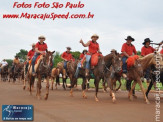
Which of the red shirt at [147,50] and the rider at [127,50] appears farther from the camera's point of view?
the red shirt at [147,50]

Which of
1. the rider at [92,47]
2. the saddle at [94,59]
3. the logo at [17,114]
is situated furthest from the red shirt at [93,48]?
the logo at [17,114]

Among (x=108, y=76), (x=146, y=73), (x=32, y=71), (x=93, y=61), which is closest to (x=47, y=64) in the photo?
(x=32, y=71)

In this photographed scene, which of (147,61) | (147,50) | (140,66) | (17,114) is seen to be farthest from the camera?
(147,50)

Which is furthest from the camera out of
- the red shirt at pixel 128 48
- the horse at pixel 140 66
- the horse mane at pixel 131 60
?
the red shirt at pixel 128 48

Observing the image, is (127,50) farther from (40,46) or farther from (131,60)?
(40,46)

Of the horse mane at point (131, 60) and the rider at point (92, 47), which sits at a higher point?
the rider at point (92, 47)

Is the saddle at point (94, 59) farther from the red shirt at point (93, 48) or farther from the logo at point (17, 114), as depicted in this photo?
the logo at point (17, 114)

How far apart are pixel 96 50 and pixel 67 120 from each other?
7.04 metres

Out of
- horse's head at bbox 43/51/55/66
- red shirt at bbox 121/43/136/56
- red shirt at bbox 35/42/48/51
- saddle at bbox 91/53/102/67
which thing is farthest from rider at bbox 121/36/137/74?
red shirt at bbox 35/42/48/51

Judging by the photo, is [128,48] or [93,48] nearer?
[93,48]

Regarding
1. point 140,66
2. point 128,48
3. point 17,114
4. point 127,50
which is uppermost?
point 128,48

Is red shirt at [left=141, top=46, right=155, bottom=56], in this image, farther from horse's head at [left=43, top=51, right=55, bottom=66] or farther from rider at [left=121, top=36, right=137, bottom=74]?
horse's head at [left=43, top=51, right=55, bottom=66]

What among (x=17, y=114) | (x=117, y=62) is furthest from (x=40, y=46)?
(x=17, y=114)

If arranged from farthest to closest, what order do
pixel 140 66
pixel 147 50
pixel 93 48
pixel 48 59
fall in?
pixel 147 50 < pixel 93 48 < pixel 48 59 < pixel 140 66
